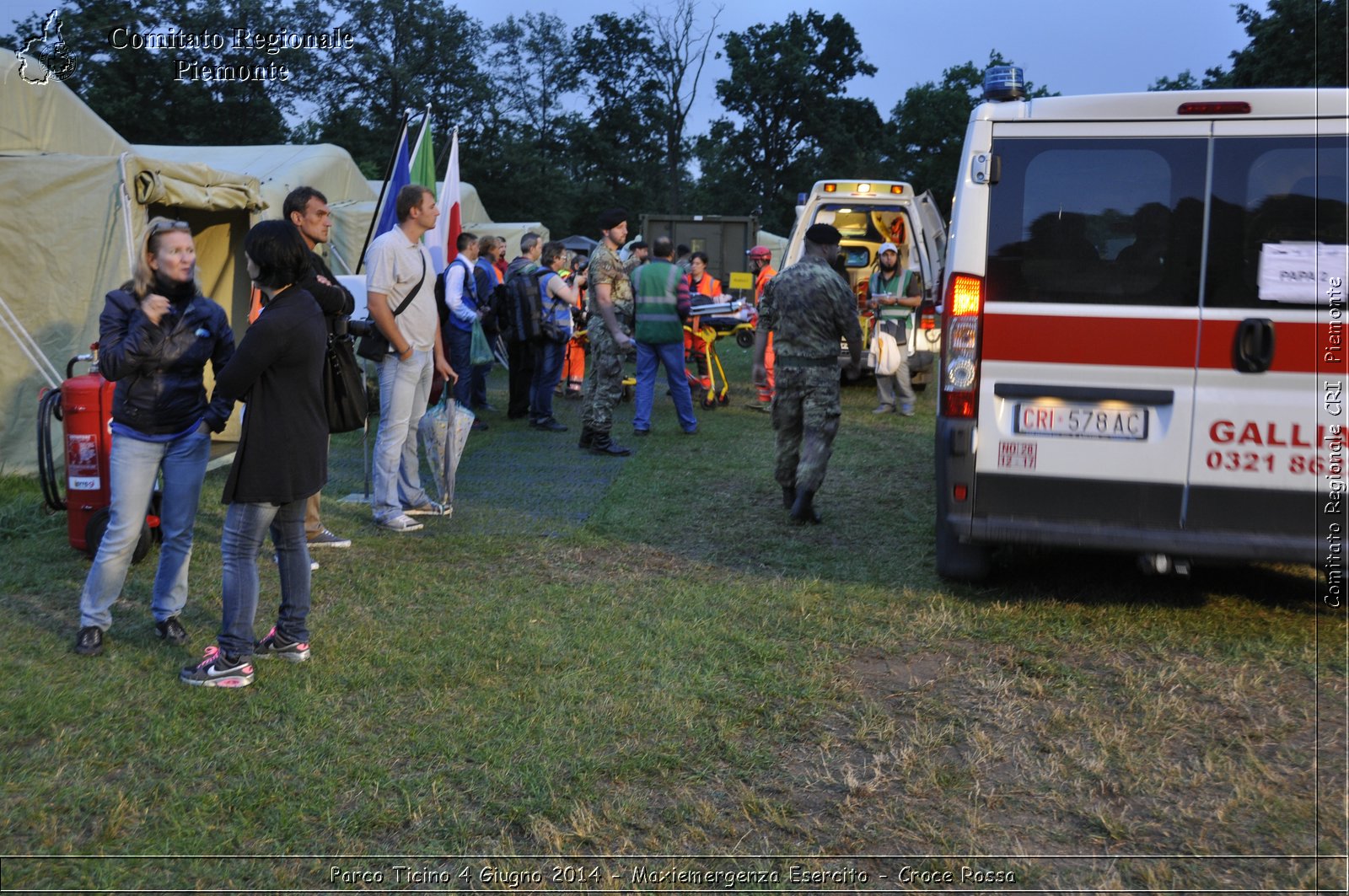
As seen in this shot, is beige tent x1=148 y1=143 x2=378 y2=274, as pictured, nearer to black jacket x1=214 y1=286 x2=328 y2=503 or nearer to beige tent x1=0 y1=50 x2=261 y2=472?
beige tent x1=0 y1=50 x2=261 y2=472

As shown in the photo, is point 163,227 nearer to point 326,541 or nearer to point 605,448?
point 326,541

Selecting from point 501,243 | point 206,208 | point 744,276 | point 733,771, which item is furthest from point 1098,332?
point 744,276

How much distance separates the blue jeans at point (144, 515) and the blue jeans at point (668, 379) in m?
6.40

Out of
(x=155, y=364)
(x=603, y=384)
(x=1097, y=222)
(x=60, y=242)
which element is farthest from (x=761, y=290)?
(x=155, y=364)

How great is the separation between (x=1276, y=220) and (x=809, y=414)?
3.10 metres

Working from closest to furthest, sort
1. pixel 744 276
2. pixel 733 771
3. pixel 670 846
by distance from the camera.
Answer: pixel 670 846
pixel 733 771
pixel 744 276

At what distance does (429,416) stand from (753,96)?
226 feet

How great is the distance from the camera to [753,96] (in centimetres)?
7306

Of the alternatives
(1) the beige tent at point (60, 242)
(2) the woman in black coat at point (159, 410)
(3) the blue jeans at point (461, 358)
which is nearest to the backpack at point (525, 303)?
(3) the blue jeans at point (461, 358)

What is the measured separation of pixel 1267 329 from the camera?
5070 mm

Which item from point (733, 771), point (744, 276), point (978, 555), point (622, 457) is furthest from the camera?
point (744, 276)

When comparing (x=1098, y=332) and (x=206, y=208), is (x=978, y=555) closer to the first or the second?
(x=1098, y=332)

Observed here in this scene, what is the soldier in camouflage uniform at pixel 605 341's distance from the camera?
35.0 ft

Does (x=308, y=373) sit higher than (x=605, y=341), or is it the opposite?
(x=605, y=341)
